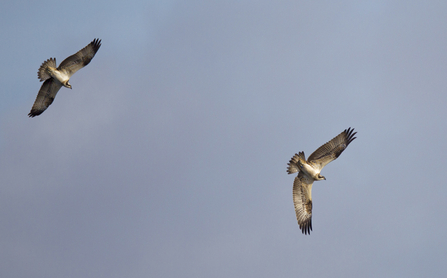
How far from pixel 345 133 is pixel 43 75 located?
16541 mm

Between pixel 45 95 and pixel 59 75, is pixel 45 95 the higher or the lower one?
the higher one

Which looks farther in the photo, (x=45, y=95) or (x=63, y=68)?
(x=45, y=95)

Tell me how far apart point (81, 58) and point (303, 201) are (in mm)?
14180

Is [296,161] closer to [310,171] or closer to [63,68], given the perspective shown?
[310,171]

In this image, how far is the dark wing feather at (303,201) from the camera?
98.2 feet

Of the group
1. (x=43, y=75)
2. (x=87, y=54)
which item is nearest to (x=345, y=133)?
(x=87, y=54)

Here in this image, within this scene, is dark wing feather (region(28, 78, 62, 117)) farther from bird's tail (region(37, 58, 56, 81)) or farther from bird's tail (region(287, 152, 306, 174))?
bird's tail (region(287, 152, 306, 174))

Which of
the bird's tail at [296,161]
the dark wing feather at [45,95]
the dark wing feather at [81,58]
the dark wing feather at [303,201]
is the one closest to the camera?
A: the bird's tail at [296,161]

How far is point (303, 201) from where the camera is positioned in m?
30.3

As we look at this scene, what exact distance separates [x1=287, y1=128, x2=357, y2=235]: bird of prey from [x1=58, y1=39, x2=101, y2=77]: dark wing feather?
40.1 feet

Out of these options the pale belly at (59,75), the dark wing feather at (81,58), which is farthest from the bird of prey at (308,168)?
the pale belly at (59,75)

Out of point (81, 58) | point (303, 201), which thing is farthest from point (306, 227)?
point (81, 58)

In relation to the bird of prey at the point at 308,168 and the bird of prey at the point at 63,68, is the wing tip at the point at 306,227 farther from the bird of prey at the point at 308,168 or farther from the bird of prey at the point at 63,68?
the bird of prey at the point at 63,68

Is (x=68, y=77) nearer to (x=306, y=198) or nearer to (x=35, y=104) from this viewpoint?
(x=35, y=104)
